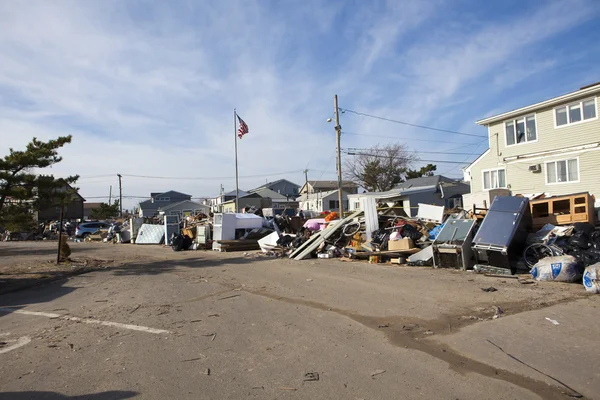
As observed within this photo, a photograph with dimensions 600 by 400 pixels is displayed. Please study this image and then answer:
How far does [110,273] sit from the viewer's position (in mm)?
13414

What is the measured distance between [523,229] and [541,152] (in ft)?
33.1

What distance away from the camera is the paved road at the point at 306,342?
3.94 m

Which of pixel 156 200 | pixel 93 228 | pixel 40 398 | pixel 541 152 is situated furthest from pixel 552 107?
pixel 156 200

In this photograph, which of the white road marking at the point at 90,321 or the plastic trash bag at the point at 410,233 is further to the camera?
the plastic trash bag at the point at 410,233

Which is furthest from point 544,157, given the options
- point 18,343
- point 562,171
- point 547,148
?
point 18,343

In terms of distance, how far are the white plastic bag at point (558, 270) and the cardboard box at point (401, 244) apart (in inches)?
171

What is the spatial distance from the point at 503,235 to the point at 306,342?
26.0 ft

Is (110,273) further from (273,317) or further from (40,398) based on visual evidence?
(40,398)

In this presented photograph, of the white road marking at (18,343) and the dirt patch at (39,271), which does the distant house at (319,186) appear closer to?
the dirt patch at (39,271)

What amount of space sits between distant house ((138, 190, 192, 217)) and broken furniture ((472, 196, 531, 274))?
75.7 m

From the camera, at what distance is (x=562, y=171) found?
19359mm

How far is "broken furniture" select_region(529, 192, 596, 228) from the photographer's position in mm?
12820

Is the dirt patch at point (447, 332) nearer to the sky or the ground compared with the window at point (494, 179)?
nearer to the ground

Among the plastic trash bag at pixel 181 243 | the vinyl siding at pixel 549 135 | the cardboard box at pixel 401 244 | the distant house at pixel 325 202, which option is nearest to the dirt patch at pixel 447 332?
the cardboard box at pixel 401 244
